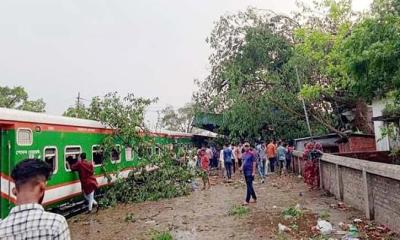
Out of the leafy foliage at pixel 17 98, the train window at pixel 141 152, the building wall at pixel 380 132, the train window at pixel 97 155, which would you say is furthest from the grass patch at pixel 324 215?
the leafy foliage at pixel 17 98

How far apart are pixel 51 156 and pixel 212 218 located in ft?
14.3

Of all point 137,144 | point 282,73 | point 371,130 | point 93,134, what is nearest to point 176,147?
point 137,144

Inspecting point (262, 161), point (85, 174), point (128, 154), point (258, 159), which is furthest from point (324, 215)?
point (262, 161)

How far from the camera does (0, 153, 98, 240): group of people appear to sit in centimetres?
246

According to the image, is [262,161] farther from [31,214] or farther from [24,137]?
[31,214]

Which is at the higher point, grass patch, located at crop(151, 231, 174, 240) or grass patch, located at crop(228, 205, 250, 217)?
grass patch, located at crop(151, 231, 174, 240)

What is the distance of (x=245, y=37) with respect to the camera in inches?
1029

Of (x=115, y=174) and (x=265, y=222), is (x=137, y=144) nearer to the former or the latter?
(x=115, y=174)

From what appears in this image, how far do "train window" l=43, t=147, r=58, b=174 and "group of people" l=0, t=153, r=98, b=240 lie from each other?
8212 mm

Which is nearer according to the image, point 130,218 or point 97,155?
point 130,218

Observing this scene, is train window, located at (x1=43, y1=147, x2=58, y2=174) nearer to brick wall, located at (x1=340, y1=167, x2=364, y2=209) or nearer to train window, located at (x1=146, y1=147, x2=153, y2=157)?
train window, located at (x1=146, y1=147, x2=153, y2=157)

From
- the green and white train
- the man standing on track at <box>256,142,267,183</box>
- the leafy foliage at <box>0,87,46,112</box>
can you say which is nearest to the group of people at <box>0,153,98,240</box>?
the green and white train

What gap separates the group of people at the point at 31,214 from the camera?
2.46 metres

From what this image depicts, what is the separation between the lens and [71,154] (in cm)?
1197
